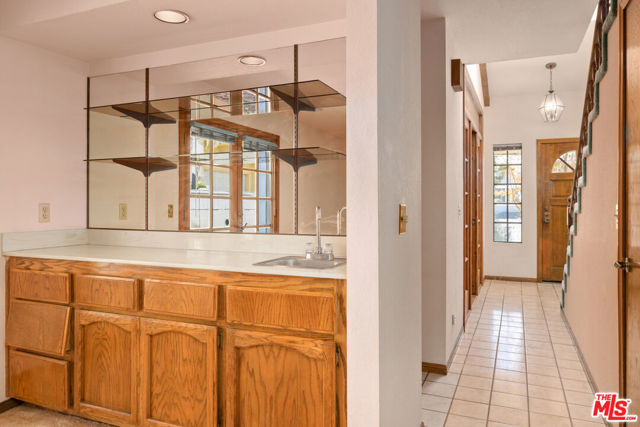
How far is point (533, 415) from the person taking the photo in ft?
8.11

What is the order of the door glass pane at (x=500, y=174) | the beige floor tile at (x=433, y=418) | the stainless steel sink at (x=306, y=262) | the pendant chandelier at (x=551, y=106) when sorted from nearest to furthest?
1. the stainless steel sink at (x=306, y=262)
2. the beige floor tile at (x=433, y=418)
3. the pendant chandelier at (x=551, y=106)
4. the door glass pane at (x=500, y=174)

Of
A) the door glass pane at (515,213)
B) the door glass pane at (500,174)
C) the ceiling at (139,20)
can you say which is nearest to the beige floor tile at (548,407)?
the ceiling at (139,20)

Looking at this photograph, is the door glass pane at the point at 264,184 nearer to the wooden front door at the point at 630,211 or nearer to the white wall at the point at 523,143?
the wooden front door at the point at 630,211

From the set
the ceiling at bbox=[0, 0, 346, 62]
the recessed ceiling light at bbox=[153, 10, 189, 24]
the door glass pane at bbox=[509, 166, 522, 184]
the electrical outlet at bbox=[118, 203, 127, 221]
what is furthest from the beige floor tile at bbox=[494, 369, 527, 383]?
the door glass pane at bbox=[509, 166, 522, 184]

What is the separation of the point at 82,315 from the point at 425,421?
78.1 inches

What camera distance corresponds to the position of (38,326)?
242 centimetres

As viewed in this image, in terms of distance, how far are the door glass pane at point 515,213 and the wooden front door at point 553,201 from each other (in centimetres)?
28

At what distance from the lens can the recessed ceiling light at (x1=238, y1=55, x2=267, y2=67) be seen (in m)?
2.63

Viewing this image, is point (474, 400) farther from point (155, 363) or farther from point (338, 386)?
point (155, 363)

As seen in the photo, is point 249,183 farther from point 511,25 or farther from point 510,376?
point 510,376

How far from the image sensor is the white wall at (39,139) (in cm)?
255

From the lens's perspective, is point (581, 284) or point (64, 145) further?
point (581, 284)

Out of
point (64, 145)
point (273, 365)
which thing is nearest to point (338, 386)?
point (273, 365)

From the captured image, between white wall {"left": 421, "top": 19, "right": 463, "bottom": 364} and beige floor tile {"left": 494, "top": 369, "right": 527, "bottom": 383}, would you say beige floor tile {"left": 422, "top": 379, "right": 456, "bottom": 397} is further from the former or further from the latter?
beige floor tile {"left": 494, "top": 369, "right": 527, "bottom": 383}
